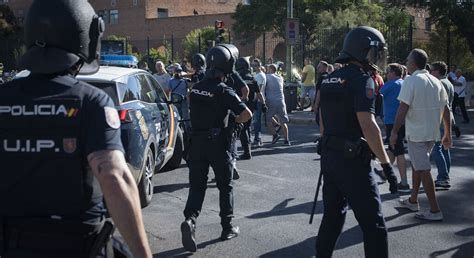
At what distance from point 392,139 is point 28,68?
4995 millimetres

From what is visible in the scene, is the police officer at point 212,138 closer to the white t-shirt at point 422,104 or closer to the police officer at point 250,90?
the white t-shirt at point 422,104

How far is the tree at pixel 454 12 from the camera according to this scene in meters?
22.5

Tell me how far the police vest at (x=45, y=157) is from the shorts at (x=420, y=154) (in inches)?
193

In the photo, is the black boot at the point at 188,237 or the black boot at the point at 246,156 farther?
the black boot at the point at 246,156

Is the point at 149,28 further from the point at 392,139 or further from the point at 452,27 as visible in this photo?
the point at 392,139

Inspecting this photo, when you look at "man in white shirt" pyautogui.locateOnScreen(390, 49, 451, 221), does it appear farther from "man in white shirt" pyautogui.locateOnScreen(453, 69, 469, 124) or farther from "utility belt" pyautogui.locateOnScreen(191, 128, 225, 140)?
"man in white shirt" pyautogui.locateOnScreen(453, 69, 469, 124)

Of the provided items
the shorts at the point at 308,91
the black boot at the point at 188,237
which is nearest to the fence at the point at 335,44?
the shorts at the point at 308,91

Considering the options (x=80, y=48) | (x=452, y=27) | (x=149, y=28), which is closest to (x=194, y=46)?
(x=149, y=28)

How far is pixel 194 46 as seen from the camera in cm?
4097

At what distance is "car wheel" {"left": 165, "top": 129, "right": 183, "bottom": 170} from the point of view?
30.9ft

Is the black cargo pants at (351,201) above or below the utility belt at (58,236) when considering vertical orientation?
below

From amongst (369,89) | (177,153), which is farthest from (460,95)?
(369,89)

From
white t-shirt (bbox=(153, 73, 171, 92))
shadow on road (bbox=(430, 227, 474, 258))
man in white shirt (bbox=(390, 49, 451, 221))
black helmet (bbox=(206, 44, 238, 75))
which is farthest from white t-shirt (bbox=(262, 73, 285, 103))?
shadow on road (bbox=(430, 227, 474, 258))

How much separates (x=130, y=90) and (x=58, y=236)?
16.1 ft
